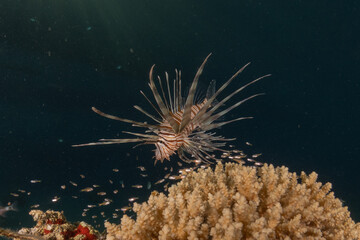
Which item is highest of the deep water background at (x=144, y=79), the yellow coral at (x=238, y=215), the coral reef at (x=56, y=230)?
the deep water background at (x=144, y=79)

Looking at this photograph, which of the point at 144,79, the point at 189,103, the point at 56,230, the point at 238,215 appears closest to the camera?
the point at 238,215

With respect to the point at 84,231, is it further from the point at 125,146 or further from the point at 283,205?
the point at 125,146

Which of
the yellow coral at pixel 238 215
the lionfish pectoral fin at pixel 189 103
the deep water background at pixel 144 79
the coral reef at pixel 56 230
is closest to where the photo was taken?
the yellow coral at pixel 238 215

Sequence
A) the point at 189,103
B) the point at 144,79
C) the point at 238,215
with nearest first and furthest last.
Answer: the point at 238,215 → the point at 189,103 → the point at 144,79

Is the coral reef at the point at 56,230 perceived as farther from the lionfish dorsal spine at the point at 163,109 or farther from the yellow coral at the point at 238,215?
the lionfish dorsal spine at the point at 163,109

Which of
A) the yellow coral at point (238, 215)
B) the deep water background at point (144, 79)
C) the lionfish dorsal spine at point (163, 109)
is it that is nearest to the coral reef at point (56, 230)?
the yellow coral at point (238, 215)

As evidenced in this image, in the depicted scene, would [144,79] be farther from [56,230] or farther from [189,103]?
[189,103]

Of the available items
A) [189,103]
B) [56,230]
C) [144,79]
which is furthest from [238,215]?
[144,79]
